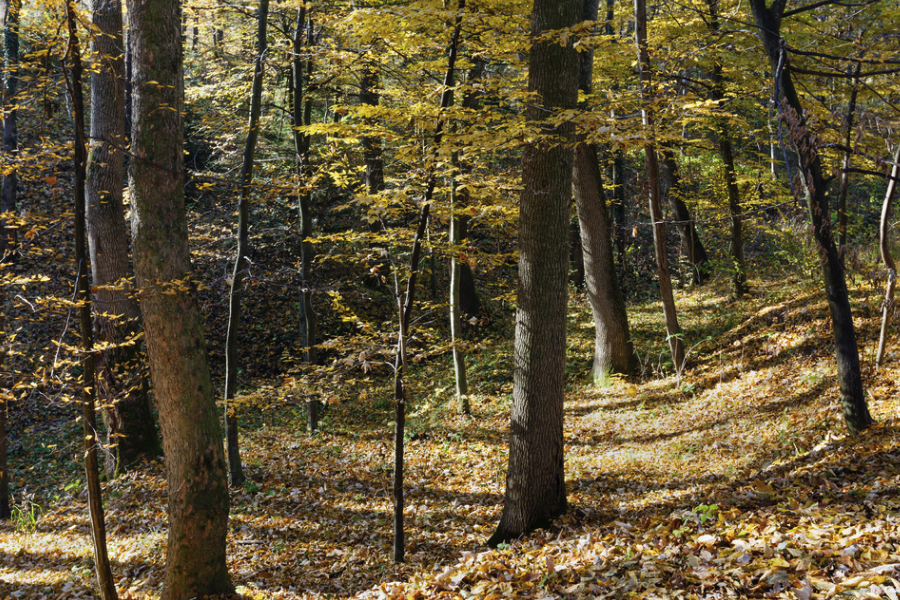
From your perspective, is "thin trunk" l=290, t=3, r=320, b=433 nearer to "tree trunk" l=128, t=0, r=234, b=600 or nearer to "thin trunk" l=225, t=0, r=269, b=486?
"thin trunk" l=225, t=0, r=269, b=486

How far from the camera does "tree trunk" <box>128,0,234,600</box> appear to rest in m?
5.16

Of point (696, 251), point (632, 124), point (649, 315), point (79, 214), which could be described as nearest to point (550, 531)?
point (632, 124)

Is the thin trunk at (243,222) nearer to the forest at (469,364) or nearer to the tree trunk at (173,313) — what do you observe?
the forest at (469,364)

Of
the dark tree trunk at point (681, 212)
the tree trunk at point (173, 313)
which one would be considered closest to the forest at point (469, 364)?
the tree trunk at point (173, 313)

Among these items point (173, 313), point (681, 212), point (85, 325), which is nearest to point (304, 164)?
point (173, 313)

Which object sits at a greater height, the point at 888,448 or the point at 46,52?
the point at 46,52

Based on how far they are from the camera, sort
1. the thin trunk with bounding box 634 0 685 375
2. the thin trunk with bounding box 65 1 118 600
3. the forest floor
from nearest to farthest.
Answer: the forest floor < the thin trunk with bounding box 65 1 118 600 < the thin trunk with bounding box 634 0 685 375

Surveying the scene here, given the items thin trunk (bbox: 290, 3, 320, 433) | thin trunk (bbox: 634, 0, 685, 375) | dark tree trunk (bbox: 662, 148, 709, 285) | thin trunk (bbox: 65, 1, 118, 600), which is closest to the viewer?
thin trunk (bbox: 65, 1, 118, 600)

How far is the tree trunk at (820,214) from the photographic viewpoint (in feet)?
17.5

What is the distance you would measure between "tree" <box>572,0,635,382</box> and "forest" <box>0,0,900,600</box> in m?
0.07

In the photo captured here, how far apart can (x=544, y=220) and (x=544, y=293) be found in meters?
0.74

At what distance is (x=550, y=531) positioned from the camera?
222 inches

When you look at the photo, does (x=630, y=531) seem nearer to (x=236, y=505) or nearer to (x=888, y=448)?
(x=888, y=448)

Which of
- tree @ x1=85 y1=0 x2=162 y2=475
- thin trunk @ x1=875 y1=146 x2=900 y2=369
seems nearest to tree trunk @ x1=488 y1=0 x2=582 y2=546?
thin trunk @ x1=875 y1=146 x2=900 y2=369
